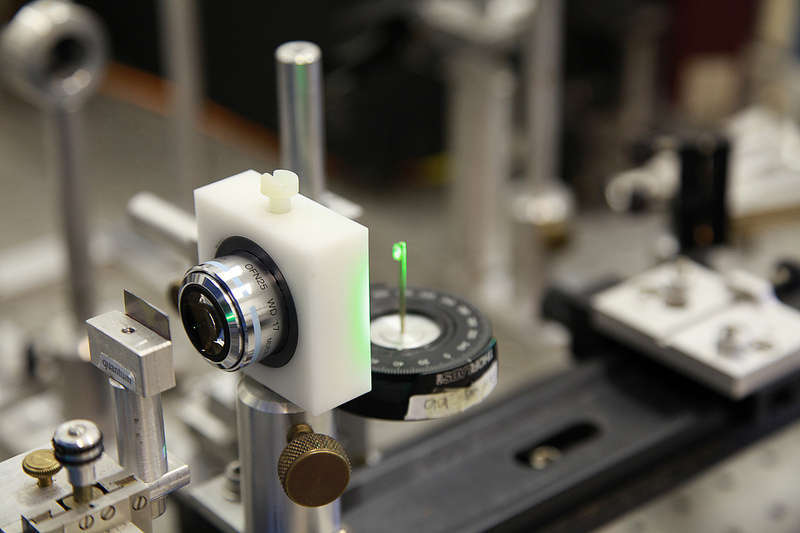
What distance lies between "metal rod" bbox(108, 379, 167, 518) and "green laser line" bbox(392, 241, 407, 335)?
0.18m

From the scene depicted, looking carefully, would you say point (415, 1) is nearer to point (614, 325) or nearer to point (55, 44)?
point (55, 44)

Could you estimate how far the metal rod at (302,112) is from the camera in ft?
2.55

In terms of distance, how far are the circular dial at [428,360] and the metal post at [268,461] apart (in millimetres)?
41

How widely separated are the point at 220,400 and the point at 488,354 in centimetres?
41

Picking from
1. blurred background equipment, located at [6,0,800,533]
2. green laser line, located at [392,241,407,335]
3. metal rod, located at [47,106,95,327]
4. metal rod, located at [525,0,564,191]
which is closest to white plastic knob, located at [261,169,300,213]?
blurred background equipment, located at [6,0,800,533]

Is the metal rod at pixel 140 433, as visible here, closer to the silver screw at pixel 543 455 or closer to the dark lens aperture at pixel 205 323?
the dark lens aperture at pixel 205 323

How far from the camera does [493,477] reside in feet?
2.93

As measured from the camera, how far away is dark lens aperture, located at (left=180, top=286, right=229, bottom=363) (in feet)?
2.19

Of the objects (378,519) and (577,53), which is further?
(577,53)

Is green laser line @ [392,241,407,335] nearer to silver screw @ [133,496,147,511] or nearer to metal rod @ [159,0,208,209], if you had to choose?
silver screw @ [133,496,147,511]

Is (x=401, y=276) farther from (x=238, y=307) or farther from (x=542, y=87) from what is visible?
(x=542, y=87)

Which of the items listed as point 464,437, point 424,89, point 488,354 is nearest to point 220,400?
point 464,437

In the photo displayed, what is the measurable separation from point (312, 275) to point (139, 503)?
17 centimetres

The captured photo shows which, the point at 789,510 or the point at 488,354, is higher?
the point at 488,354
